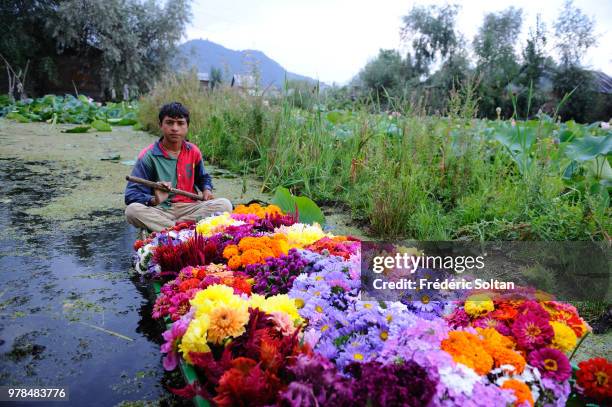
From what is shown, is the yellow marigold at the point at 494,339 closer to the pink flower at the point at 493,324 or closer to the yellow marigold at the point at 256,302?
the pink flower at the point at 493,324

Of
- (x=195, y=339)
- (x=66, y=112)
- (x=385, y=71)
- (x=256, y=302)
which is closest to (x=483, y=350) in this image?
(x=256, y=302)

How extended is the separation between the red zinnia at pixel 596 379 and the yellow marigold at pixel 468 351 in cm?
29

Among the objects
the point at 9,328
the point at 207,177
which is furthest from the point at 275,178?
the point at 9,328

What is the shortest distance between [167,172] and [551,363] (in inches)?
102

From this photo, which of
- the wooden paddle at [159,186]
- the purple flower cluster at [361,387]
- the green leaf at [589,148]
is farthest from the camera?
the green leaf at [589,148]

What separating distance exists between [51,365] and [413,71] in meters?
35.9

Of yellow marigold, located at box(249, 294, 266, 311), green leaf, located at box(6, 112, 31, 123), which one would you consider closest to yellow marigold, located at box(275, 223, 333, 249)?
yellow marigold, located at box(249, 294, 266, 311)

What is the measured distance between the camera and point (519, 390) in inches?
49.8

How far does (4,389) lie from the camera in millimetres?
1491

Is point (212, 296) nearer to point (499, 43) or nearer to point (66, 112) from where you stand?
point (66, 112)

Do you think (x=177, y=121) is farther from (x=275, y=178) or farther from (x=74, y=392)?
(x=74, y=392)

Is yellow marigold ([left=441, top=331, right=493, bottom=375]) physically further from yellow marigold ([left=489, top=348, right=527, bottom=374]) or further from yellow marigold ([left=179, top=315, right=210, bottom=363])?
yellow marigold ([left=179, top=315, right=210, bottom=363])

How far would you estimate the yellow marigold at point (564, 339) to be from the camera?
4.94ft

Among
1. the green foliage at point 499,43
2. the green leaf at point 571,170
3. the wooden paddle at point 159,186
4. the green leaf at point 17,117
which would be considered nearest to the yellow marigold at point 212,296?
the wooden paddle at point 159,186
